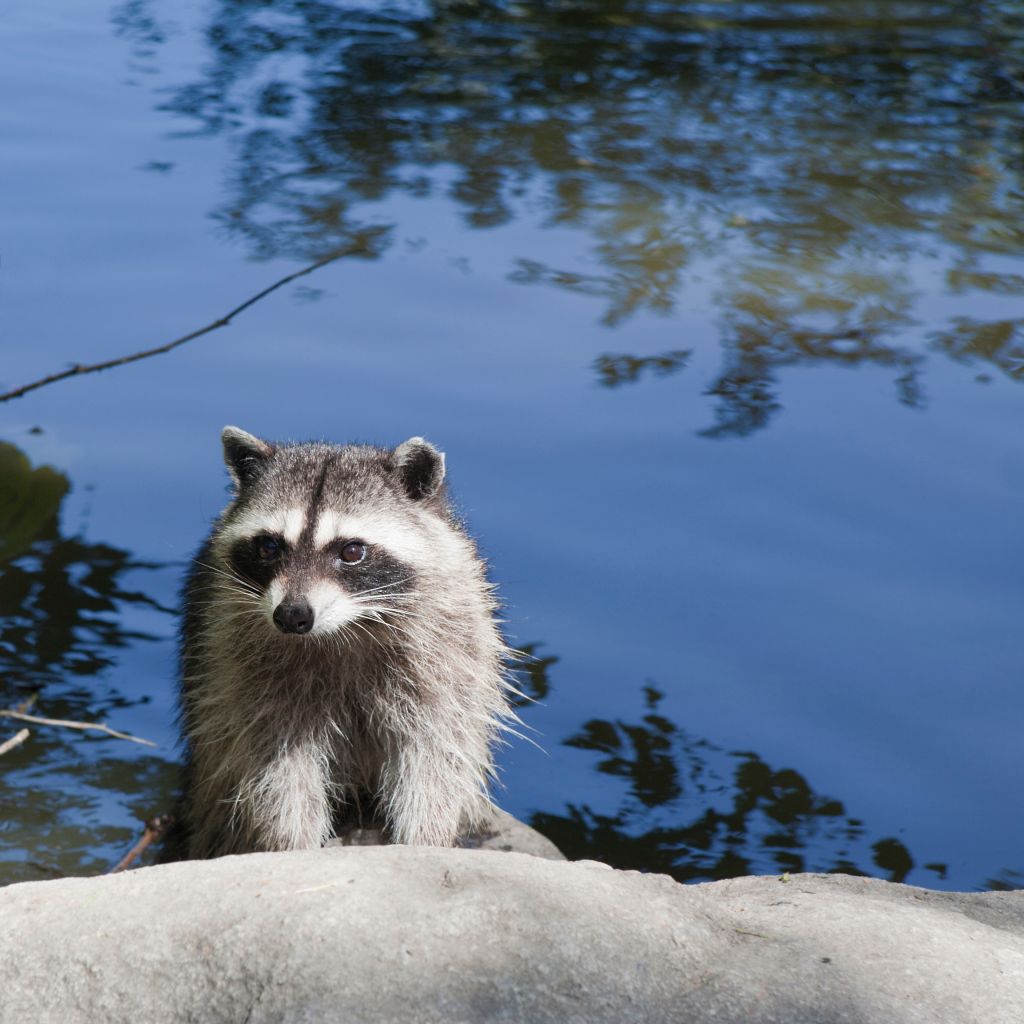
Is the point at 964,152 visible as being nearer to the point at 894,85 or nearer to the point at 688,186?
the point at 894,85

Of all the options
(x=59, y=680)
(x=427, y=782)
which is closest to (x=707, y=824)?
(x=427, y=782)

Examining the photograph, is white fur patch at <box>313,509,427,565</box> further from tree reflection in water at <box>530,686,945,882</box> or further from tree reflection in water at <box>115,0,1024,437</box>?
tree reflection in water at <box>115,0,1024,437</box>

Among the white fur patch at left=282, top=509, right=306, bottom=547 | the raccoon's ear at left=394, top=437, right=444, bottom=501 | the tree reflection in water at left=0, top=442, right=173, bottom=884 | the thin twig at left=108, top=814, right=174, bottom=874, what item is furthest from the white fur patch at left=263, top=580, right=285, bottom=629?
the tree reflection in water at left=0, top=442, right=173, bottom=884

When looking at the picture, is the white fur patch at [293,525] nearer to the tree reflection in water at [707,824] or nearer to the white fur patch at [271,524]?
the white fur patch at [271,524]

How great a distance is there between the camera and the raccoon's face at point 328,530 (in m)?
3.55

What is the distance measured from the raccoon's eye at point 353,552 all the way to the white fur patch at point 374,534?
0.05 feet

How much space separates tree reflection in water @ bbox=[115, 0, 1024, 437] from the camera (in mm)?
8102

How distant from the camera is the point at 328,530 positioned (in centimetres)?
369

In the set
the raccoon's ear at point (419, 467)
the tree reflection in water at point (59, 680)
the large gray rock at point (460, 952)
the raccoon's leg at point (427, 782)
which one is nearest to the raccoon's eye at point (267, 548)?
the raccoon's ear at point (419, 467)

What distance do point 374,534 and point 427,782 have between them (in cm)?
70

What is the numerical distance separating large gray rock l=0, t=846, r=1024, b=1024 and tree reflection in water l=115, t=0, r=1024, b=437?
172 inches

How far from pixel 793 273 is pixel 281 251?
298cm

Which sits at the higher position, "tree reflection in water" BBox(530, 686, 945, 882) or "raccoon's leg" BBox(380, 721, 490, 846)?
"raccoon's leg" BBox(380, 721, 490, 846)

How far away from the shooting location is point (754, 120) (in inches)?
395
